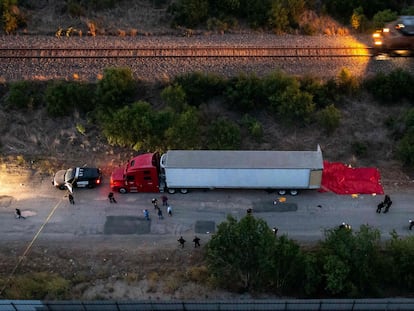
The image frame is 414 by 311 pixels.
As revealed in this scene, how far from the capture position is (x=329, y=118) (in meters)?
32.9

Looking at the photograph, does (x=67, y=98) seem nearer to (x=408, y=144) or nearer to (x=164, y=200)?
(x=164, y=200)

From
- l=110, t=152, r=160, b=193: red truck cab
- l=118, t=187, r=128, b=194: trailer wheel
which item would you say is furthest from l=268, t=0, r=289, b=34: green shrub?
l=118, t=187, r=128, b=194: trailer wheel

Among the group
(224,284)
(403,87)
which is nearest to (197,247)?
(224,284)

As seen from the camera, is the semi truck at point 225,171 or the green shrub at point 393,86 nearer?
the semi truck at point 225,171

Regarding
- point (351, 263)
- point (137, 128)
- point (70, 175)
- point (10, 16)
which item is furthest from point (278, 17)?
point (351, 263)

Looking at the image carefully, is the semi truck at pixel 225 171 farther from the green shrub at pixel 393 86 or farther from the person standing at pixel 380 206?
the green shrub at pixel 393 86

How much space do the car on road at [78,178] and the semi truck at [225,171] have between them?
1.30 meters

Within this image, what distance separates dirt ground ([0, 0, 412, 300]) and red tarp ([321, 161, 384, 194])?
2.13 feet

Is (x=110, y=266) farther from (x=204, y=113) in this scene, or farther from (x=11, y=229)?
(x=204, y=113)

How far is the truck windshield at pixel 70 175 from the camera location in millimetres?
31002

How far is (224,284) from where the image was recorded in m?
25.9

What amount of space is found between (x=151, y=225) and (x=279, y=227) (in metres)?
7.27

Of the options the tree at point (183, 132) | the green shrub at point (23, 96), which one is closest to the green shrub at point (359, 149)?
the tree at point (183, 132)

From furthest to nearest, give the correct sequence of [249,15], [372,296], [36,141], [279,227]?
[249,15], [36,141], [279,227], [372,296]
